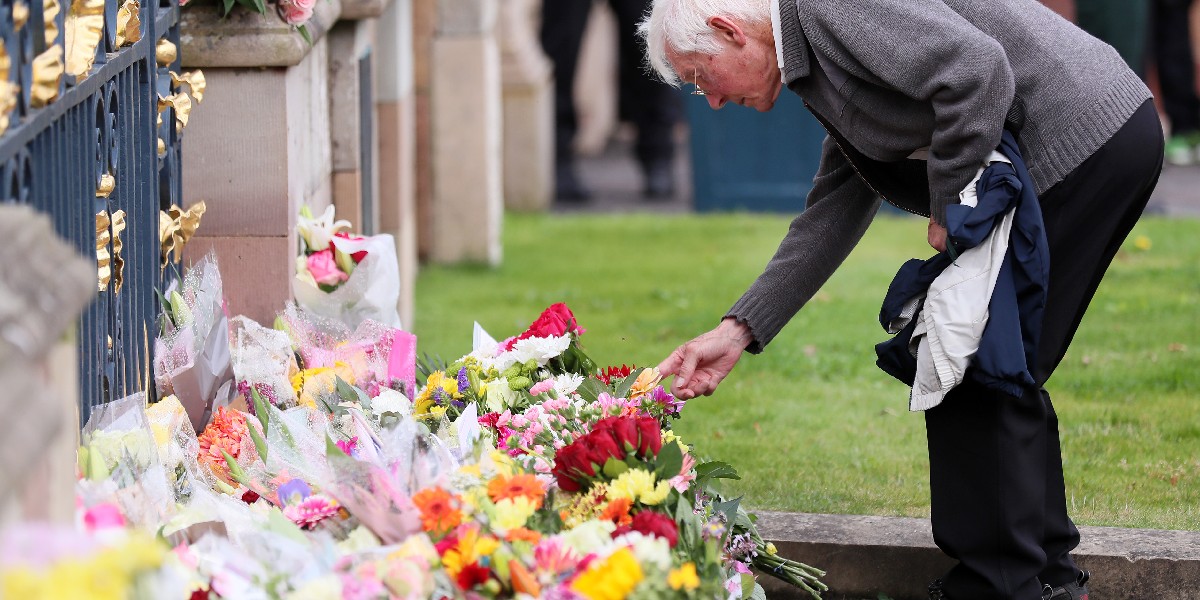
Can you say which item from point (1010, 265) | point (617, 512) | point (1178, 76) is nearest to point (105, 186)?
point (617, 512)

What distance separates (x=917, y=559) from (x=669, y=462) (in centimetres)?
119

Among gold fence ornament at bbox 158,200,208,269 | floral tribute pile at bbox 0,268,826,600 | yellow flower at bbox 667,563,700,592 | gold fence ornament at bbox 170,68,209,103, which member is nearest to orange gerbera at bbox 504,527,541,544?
floral tribute pile at bbox 0,268,826,600

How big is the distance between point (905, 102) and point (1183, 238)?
5.33 m

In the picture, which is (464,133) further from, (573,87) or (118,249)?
(118,249)

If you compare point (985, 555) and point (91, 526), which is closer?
point (91, 526)

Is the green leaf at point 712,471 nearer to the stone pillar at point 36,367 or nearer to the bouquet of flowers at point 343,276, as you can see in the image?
the bouquet of flowers at point 343,276

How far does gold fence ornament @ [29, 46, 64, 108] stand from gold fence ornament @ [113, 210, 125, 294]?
1.78 ft

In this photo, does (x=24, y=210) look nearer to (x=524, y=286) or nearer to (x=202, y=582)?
(x=202, y=582)

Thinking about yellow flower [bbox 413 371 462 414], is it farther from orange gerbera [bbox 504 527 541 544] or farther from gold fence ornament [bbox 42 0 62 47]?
gold fence ornament [bbox 42 0 62 47]

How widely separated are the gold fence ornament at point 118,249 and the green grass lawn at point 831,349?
1.65 meters

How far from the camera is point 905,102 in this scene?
2.69 meters

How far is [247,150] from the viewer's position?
341cm

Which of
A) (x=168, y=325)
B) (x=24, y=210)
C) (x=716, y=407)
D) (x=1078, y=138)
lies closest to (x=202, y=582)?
(x=24, y=210)

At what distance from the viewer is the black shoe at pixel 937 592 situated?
9.75 feet
